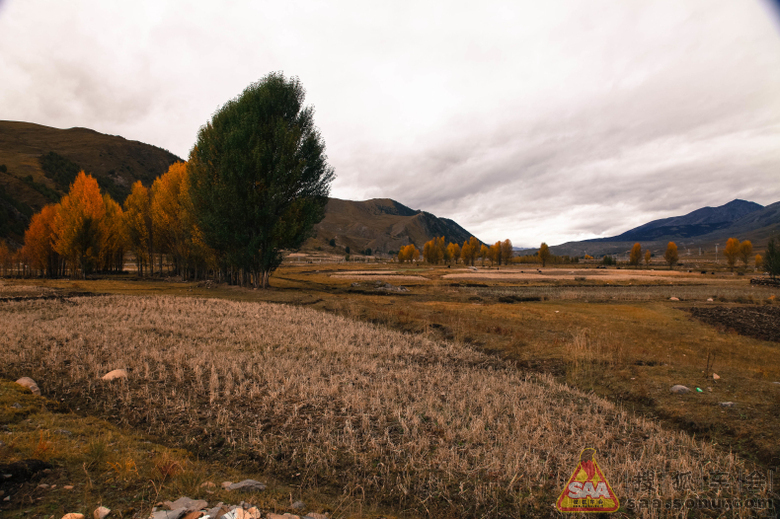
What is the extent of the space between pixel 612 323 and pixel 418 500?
25.5m

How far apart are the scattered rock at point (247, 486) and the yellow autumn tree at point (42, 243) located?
267 feet

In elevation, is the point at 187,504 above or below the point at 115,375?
above

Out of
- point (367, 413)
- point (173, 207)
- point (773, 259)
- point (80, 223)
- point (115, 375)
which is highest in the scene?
point (173, 207)

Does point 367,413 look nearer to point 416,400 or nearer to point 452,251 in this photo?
point 416,400

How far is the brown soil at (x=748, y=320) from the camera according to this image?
2228 cm

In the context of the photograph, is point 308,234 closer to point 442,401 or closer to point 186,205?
point 186,205

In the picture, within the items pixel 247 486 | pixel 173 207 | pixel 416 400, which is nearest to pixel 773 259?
pixel 416 400

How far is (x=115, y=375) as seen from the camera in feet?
34.6

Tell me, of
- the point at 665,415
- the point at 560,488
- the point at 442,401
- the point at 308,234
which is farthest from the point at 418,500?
the point at 308,234

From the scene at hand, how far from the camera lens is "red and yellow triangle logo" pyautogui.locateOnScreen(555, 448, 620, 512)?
534 centimetres

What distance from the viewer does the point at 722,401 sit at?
990 cm

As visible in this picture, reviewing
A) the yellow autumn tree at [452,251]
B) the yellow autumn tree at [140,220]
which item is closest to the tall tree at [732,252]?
the yellow autumn tree at [452,251]

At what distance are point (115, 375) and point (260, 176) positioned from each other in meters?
31.3

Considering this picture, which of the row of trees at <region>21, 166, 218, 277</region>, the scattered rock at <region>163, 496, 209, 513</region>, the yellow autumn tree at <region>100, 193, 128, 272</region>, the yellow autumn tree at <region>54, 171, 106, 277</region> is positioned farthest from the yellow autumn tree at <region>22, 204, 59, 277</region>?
the scattered rock at <region>163, 496, 209, 513</region>
